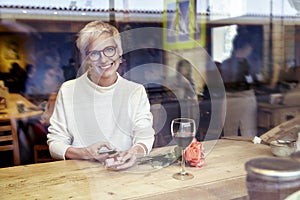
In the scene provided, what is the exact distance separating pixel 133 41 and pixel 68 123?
62 centimetres

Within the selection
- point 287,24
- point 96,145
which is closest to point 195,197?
point 96,145

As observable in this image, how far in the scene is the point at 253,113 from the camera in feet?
11.9

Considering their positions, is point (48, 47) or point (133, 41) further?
point (48, 47)

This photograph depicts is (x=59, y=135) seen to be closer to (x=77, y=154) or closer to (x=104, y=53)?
(x=77, y=154)

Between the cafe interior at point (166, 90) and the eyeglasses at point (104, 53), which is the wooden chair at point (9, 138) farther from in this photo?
the eyeglasses at point (104, 53)

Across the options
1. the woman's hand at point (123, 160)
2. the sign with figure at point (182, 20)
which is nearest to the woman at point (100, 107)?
the woman's hand at point (123, 160)

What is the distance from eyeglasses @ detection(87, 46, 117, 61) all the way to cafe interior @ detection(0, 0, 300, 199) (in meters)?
0.12

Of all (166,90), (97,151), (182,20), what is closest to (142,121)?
(97,151)

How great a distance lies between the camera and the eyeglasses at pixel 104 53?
1.80 meters

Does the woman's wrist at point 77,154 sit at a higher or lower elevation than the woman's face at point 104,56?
lower

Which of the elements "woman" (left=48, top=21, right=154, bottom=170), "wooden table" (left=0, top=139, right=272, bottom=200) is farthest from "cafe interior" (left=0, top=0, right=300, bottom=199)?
"woman" (left=48, top=21, right=154, bottom=170)

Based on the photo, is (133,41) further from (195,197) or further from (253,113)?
(253,113)

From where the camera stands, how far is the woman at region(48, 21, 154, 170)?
5.90ft

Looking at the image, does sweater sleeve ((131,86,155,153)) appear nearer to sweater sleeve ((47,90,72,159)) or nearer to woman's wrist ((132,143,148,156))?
woman's wrist ((132,143,148,156))
